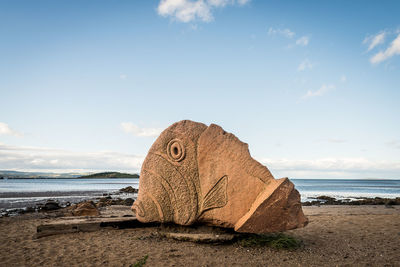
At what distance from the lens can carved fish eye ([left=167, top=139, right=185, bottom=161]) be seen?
6.34 m

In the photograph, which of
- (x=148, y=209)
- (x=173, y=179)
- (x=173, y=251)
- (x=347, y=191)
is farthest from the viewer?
(x=347, y=191)

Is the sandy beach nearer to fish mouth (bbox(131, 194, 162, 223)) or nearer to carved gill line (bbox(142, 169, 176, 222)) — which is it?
fish mouth (bbox(131, 194, 162, 223))

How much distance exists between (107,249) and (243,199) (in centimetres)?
299

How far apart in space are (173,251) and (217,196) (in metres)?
1.42

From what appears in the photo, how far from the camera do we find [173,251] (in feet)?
18.4

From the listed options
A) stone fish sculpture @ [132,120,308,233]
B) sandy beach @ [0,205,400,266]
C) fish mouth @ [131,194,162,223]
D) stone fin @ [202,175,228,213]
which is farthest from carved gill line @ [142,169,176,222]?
sandy beach @ [0,205,400,266]

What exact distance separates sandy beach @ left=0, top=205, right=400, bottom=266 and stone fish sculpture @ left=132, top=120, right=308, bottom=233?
56 cm

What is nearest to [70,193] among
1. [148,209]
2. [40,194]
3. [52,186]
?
[40,194]

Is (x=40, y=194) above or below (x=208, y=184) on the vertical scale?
below

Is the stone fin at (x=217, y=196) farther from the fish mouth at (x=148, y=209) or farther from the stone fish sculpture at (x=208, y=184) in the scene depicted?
the fish mouth at (x=148, y=209)

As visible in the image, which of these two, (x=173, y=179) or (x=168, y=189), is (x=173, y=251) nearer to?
(x=168, y=189)

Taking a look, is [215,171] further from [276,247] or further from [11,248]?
[11,248]

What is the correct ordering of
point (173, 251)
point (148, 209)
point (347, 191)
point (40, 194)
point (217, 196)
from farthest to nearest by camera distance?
point (347, 191) < point (40, 194) < point (148, 209) < point (217, 196) < point (173, 251)

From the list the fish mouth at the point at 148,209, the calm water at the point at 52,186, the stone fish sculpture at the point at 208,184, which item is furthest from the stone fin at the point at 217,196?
the calm water at the point at 52,186
